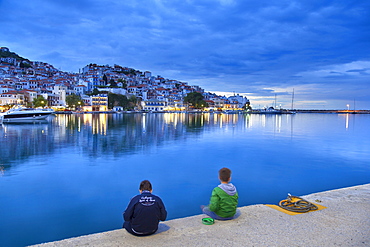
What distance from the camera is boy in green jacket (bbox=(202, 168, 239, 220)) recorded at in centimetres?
471

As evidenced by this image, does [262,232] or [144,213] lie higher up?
[144,213]

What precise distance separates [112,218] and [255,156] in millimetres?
11097

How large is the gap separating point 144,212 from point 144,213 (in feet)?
0.07

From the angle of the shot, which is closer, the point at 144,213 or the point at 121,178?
the point at 144,213

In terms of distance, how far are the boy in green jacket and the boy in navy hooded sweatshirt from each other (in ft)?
3.37

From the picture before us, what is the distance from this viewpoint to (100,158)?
14.8 m

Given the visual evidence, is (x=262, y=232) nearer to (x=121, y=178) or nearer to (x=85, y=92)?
(x=121, y=178)

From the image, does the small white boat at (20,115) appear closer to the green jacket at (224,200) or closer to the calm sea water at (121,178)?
the calm sea water at (121,178)

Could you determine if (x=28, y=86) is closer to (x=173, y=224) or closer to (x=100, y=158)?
(x=100, y=158)

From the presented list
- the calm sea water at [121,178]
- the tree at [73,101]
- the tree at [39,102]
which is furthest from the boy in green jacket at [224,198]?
the tree at [73,101]

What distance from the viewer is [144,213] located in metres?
4.05

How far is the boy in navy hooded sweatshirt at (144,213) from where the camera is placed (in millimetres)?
4027

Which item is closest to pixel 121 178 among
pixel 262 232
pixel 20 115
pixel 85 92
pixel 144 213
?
pixel 144 213

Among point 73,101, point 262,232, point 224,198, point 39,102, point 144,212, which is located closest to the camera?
point 144,212
